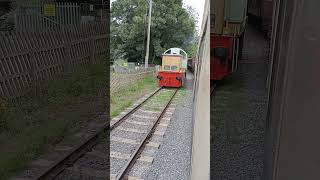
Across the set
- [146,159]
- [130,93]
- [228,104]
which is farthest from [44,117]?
[130,93]

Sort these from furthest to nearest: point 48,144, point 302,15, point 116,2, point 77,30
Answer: point 116,2, point 77,30, point 48,144, point 302,15

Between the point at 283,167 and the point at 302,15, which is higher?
the point at 302,15

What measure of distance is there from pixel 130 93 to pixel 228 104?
258 inches

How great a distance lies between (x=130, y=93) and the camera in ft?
36.3

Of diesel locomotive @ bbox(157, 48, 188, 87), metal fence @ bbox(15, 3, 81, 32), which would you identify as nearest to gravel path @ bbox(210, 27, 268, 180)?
metal fence @ bbox(15, 3, 81, 32)

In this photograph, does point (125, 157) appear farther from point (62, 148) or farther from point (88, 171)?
point (88, 171)

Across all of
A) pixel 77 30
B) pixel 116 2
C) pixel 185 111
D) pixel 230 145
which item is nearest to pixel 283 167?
pixel 230 145

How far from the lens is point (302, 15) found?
1.51ft

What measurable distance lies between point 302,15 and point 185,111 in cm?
853

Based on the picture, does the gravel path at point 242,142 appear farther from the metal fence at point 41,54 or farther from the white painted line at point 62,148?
the metal fence at point 41,54

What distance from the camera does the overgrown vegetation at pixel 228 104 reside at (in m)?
3.92

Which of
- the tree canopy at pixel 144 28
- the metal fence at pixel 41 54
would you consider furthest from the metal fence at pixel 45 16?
the tree canopy at pixel 144 28

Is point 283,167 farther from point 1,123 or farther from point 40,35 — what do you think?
point 40,35

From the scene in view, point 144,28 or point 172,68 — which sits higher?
point 144,28
